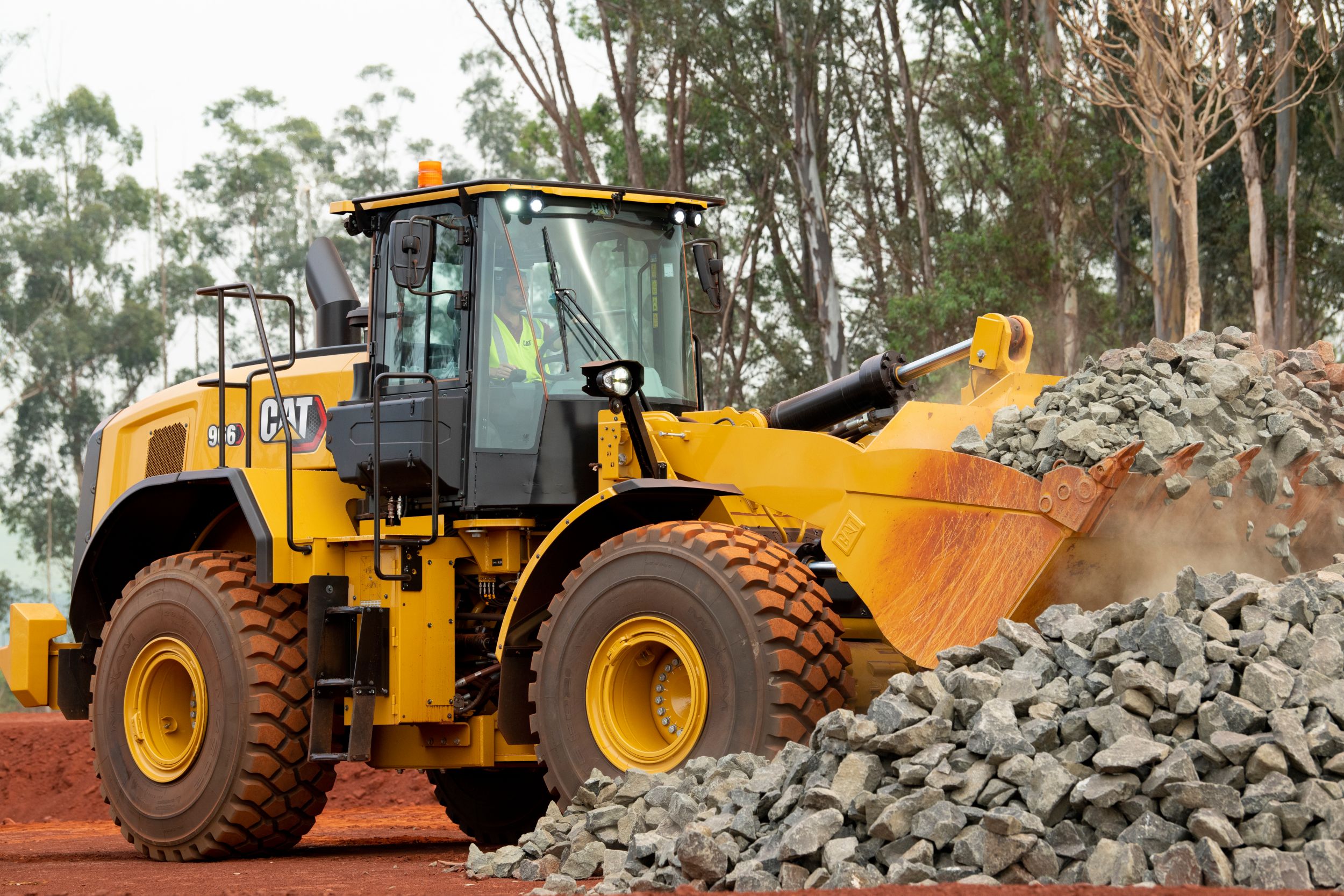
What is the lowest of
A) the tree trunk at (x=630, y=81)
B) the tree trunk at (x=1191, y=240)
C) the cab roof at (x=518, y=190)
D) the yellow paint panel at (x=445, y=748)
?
the yellow paint panel at (x=445, y=748)

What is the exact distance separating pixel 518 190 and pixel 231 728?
324 centimetres

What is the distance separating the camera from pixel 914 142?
34.7 meters

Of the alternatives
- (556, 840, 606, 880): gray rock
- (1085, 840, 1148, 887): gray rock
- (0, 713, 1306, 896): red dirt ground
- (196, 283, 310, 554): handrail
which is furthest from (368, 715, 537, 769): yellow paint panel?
(1085, 840, 1148, 887): gray rock

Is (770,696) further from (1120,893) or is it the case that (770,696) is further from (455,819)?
(455,819)

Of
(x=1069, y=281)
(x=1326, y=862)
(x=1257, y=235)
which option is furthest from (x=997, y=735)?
(x=1069, y=281)

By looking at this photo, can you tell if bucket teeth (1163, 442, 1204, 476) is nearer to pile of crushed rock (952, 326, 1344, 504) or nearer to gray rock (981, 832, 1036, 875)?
pile of crushed rock (952, 326, 1344, 504)

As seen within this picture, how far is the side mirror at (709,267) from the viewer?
8641 mm

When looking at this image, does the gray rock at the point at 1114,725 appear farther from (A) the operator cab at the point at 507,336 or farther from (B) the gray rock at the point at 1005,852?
(A) the operator cab at the point at 507,336

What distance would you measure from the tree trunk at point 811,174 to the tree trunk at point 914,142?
290 centimetres

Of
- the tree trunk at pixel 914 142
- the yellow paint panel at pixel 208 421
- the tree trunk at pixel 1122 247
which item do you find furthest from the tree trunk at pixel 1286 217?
the yellow paint panel at pixel 208 421

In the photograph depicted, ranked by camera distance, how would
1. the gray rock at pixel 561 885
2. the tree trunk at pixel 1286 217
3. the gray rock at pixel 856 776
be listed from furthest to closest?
the tree trunk at pixel 1286 217
the gray rock at pixel 561 885
the gray rock at pixel 856 776

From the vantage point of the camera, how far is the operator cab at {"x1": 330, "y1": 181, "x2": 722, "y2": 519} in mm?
7895

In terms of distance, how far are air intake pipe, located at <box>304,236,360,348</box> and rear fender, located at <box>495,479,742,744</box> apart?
3.19 meters

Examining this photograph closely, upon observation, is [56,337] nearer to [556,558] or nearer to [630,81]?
[630,81]
